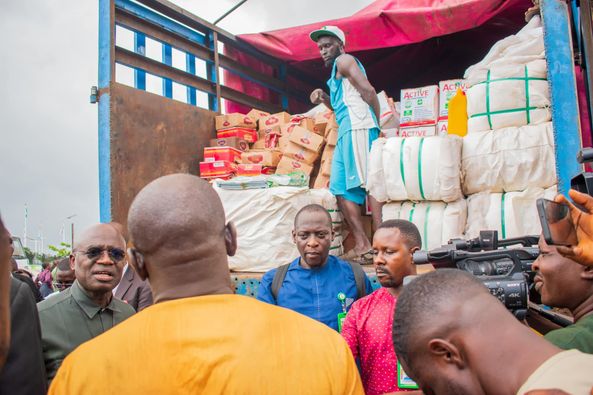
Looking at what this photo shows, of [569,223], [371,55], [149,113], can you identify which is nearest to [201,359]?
[569,223]

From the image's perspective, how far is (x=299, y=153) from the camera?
16.0 feet

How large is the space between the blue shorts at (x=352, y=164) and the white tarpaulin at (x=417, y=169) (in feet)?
1.07

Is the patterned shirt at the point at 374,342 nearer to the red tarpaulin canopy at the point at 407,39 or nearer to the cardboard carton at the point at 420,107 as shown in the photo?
the cardboard carton at the point at 420,107

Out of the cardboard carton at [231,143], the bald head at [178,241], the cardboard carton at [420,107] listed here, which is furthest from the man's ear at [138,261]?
the cardboard carton at [420,107]

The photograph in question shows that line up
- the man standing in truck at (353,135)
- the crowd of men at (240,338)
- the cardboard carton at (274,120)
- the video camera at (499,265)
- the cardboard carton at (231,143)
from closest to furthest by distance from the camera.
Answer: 1. the crowd of men at (240,338)
2. the video camera at (499,265)
3. the man standing in truck at (353,135)
4. the cardboard carton at (231,143)
5. the cardboard carton at (274,120)

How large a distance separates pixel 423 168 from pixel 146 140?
7.16ft

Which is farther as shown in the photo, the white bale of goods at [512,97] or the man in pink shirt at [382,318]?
the white bale of goods at [512,97]

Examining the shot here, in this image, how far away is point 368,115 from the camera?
4035 mm

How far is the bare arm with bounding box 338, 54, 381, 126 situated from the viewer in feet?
13.0

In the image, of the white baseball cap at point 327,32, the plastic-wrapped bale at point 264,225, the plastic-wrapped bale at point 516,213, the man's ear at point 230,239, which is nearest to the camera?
the man's ear at point 230,239

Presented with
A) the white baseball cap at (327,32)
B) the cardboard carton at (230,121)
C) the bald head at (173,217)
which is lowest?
the bald head at (173,217)

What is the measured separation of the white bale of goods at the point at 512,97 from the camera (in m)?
3.27

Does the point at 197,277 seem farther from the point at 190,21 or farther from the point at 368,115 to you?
the point at 190,21

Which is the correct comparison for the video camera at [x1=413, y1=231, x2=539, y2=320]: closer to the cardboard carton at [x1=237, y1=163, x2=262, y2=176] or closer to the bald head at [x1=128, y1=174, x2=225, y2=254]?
the bald head at [x1=128, y1=174, x2=225, y2=254]
